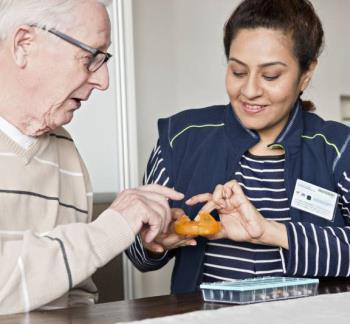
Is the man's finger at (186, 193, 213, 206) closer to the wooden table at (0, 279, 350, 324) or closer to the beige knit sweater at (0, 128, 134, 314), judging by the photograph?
the beige knit sweater at (0, 128, 134, 314)

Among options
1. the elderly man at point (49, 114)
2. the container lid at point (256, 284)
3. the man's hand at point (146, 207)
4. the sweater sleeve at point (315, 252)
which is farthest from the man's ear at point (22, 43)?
the sweater sleeve at point (315, 252)

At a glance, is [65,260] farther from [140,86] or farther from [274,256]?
[140,86]

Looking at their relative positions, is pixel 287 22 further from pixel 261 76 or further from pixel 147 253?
pixel 147 253

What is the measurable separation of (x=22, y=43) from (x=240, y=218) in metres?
0.65

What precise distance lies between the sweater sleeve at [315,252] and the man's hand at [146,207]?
1.02 feet

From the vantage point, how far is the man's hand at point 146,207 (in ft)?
4.74

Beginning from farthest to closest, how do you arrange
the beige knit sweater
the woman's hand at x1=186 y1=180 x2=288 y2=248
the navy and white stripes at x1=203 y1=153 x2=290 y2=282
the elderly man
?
the navy and white stripes at x1=203 y1=153 x2=290 y2=282, the woman's hand at x1=186 y1=180 x2=288 y2=248, the elderly man, the beige knit sweater

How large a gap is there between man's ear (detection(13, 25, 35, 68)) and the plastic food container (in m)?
0.59

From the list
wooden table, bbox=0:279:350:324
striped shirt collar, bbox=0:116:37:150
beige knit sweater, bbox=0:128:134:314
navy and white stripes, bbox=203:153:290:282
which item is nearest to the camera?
wooden table, bbox=0:279:350:324

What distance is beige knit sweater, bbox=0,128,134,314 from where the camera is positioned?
1.31 m

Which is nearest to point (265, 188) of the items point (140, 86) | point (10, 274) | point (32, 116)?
point (32, 116)

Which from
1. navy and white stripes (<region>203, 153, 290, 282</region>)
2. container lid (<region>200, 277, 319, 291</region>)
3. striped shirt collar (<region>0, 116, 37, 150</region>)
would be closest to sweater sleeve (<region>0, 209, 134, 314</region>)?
container lid (<region>200, 277, 319, 291</region>)

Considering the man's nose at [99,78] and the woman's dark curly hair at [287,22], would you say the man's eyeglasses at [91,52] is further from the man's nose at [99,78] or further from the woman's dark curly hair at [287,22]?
the woman's dark curly hair at [287,22]

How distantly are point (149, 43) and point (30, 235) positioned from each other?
5.70ft
